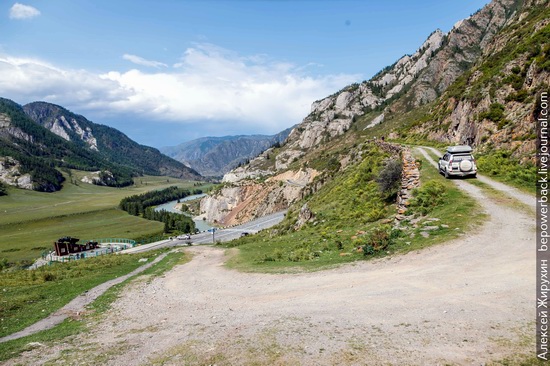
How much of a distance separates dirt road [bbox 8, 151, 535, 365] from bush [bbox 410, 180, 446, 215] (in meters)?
4.92

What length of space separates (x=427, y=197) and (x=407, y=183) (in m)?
5.39

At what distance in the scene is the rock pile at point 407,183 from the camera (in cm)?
2379

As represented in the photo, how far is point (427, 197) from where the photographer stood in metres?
22.9

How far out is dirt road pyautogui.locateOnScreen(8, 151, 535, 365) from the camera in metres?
8.08

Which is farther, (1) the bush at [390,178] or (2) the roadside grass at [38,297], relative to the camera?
(1) the bush at [390,178]

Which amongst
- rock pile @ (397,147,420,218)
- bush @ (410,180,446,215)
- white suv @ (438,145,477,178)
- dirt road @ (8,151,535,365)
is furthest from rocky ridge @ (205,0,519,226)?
dirt road @ (8,151,535,365)

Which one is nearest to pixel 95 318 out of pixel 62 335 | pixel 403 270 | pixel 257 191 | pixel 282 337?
pixel 62 335

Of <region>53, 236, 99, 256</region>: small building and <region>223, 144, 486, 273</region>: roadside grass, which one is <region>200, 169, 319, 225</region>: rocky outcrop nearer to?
<region>53, 236, 99, 256</region>: small building

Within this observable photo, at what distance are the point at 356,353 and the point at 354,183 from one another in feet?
115

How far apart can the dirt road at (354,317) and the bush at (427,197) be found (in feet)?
16.1

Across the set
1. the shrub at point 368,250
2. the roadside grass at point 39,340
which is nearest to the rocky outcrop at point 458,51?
the shrub at point 368,250

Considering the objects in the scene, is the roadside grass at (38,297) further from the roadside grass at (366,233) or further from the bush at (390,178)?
the bush at (390,178)

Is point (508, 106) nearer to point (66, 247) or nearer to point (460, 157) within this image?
point (460, 157)

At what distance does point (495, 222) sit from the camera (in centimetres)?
1728
